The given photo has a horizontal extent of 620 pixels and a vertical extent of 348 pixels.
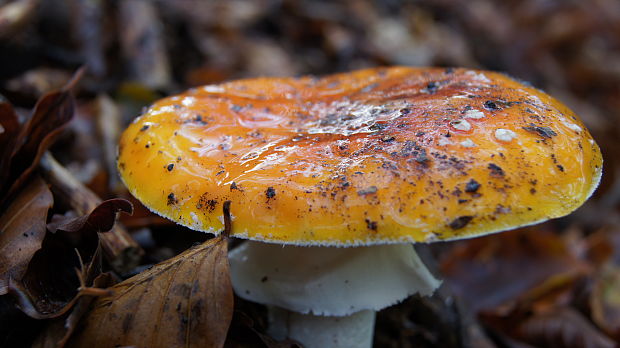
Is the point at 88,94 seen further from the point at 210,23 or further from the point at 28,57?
the point at 210,23

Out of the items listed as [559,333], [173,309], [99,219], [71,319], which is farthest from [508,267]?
[71,319]

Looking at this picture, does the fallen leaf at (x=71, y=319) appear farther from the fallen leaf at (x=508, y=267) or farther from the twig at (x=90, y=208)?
the fallen leaf at (x=508, y=267)

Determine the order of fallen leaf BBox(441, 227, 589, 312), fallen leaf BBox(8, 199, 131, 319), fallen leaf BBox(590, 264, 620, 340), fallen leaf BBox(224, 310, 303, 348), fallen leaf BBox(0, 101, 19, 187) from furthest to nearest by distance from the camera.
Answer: fallen leaf BBox(441, 227, 589, 312) → fallen leaf BBox(590, 264, 620, 340) → fallen leaf BBox(0, 101, 19, 187) → fallen leaf BBox(224, 310, 303, 348) → fallen leaf BBox(8, 199, 131, 319)

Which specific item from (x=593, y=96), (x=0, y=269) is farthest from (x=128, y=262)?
(x=593, y=96)

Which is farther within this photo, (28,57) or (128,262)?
(28,57)

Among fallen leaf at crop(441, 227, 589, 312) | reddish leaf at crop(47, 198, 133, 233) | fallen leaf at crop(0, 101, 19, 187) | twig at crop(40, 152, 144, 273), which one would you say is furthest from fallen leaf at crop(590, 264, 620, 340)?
fallen leaf at crop(0, 101, 19, 187)

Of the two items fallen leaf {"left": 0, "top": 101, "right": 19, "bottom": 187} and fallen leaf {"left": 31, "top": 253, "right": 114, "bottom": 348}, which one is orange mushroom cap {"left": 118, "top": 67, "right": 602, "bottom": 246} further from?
fallen leaf {"left": 0, "top": 101, "right": 19, "bottom": 187}

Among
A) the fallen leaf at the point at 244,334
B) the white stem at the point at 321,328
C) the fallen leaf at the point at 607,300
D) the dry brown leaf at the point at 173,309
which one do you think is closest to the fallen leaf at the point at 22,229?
the dry brown leaf at the point at 173,309
